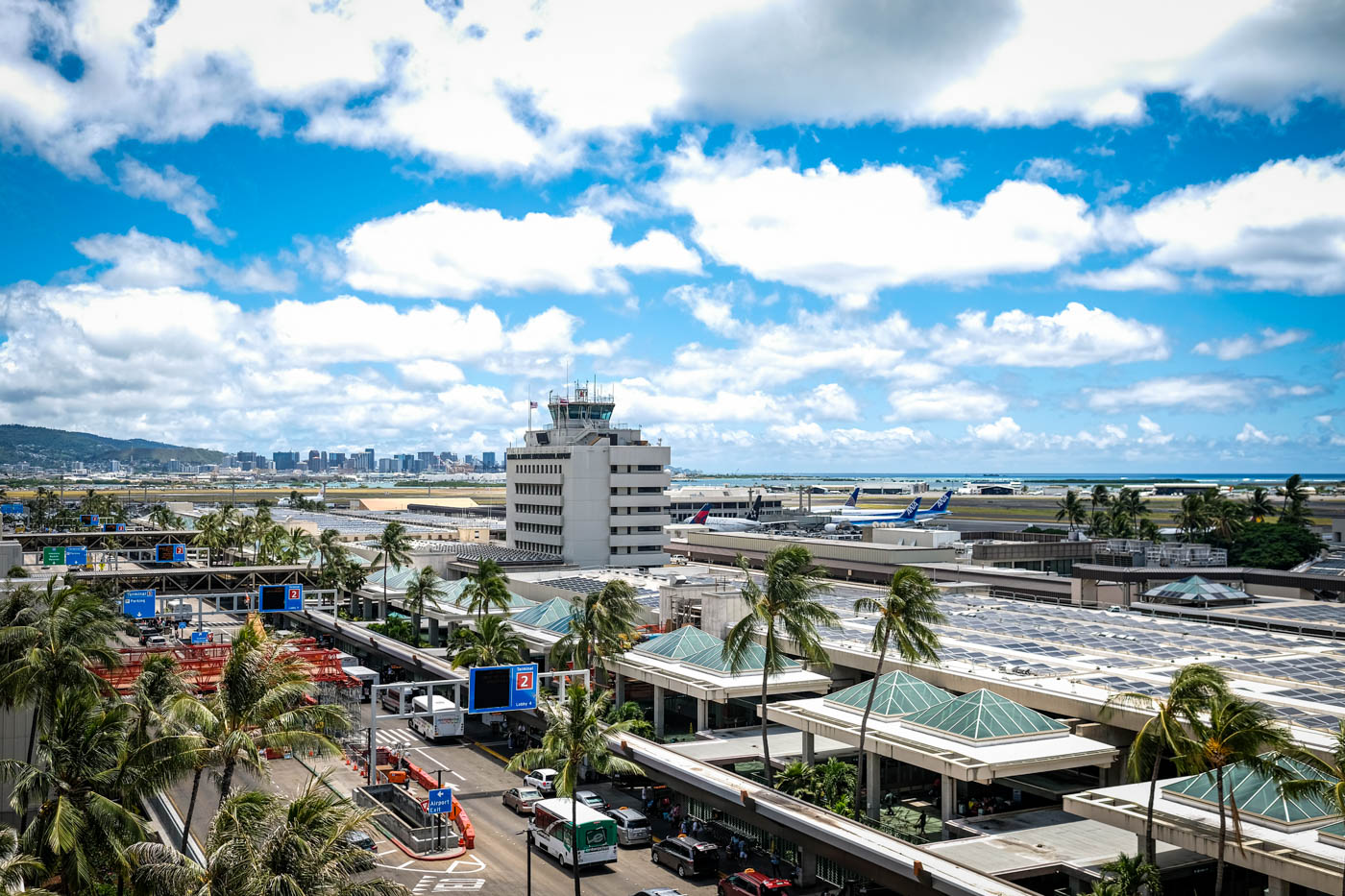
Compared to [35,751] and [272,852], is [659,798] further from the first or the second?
[272,852]

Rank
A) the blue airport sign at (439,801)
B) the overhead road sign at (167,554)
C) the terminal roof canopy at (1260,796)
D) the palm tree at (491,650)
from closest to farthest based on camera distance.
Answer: the terminal roof canopy at (1260,796) → the blue airport sign at (439,801) → the palm tree at (491,650) → the overhead road sign at (167,554)

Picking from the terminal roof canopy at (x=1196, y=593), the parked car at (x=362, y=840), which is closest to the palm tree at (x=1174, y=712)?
the parked car at (x=362, y=840)

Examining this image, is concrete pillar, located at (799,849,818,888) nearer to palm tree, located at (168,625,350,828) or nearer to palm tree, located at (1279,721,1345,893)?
palm tree, located at (1279,721,1345,893)

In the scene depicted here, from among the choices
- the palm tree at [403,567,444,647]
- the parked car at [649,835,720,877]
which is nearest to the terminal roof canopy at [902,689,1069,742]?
the parked car at [649,835,720,877]

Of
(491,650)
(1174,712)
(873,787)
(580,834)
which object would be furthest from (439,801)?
(1174,712)

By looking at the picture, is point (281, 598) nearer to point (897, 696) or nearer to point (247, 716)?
point (897, 696)

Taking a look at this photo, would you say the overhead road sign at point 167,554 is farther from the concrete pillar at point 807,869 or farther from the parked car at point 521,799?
the concrete pillar at point 807,869

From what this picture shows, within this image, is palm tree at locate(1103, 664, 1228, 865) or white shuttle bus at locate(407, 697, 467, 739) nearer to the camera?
palm tree at locate(1103, 664, 1228, 865)

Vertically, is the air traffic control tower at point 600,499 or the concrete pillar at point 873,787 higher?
the air traffic control tower at point 600,499
